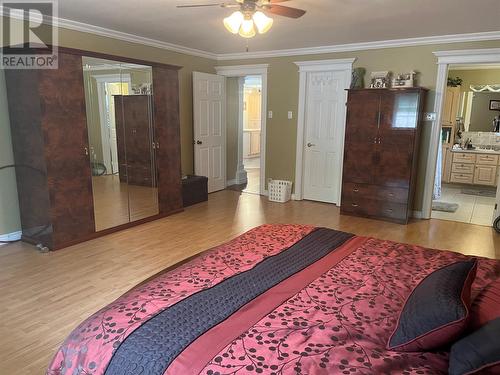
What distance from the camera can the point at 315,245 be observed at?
2.33 m

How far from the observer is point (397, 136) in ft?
15.3

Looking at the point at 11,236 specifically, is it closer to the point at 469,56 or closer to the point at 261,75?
the point at 261,75

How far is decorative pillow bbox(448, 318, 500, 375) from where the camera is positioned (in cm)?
112

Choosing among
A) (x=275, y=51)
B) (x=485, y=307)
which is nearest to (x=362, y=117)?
(x=275, y=51)

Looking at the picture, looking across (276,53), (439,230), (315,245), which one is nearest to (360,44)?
(276,53)

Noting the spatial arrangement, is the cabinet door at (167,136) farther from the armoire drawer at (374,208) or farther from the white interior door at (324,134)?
the armoire drawer at (374,208)

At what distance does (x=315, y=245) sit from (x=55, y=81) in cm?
295

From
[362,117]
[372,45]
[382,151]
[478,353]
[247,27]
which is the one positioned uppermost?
[372,45]

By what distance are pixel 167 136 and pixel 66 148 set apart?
57.5 inches

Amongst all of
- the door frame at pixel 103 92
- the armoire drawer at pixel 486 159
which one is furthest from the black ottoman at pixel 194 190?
the armoire drawer at pixel 486 159

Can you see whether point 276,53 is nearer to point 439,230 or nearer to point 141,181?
point 141,181

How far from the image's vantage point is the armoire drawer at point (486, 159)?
687cm

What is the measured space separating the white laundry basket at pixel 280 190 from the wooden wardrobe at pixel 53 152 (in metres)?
2.83

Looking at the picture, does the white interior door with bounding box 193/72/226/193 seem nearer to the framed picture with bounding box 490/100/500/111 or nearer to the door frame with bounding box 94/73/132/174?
the door frame with bounding box 94/73/132/174
